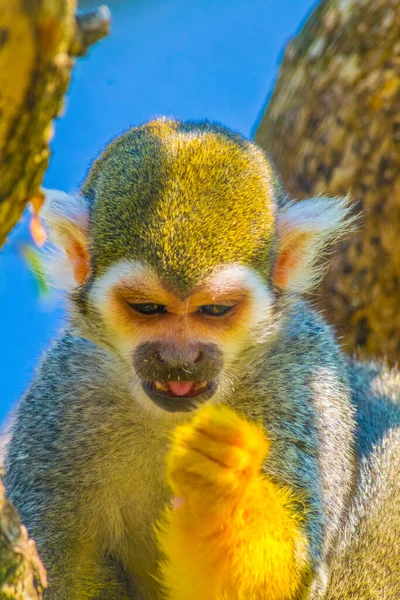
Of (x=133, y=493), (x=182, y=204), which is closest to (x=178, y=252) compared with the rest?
(x=182, y=204)

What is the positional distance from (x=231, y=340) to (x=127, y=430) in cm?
73

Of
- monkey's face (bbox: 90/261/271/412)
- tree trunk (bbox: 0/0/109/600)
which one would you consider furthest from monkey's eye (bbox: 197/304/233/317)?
tree trunk (bbox: 0/0/109/600)

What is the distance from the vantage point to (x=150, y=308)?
3207 mm

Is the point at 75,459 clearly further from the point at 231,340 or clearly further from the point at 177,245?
the point at 177,245

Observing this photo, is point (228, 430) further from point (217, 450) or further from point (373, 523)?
point (373, 523)

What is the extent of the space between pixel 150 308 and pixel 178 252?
291 millimetres

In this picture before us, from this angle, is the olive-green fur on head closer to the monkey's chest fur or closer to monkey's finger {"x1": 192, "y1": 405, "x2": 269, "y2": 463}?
monkey's finger {"x1": 192, "y1": 405, "x2": 269, "y2": 463}

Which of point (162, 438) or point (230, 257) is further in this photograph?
point (162, 438)

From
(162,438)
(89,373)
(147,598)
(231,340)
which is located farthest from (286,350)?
(147,598)

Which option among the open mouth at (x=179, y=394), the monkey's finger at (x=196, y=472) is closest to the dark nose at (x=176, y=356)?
the open mouth at (x=179, y=394)

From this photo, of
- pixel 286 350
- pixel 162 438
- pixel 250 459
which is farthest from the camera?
pixel 286 350

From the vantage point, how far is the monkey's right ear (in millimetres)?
3496

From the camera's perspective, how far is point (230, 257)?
3.21 metres

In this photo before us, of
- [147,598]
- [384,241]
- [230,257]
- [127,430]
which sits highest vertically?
[384,241]
